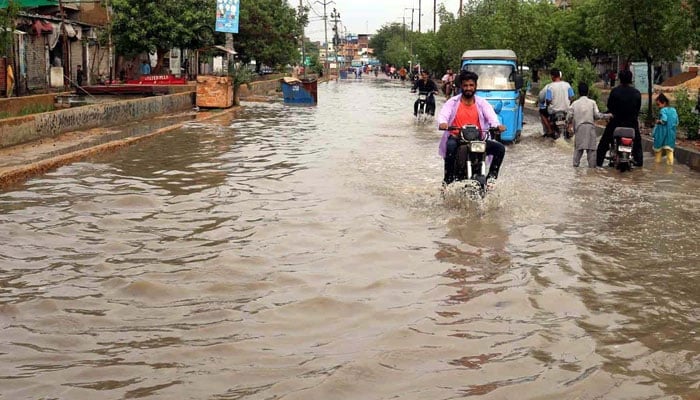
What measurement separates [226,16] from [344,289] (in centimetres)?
2874

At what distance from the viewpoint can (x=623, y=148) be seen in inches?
503

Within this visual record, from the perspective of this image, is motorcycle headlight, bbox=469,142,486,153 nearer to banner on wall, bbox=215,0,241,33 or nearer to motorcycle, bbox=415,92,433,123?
motorcycle, bbox=415,92,433,123

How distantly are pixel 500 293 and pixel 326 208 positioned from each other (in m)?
3.89

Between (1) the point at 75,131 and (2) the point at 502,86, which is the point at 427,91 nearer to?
(2) the point at 502,86

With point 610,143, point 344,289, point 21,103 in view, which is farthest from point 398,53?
point 344,289

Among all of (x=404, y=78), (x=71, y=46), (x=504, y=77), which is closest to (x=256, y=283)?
(x=504, y=77)

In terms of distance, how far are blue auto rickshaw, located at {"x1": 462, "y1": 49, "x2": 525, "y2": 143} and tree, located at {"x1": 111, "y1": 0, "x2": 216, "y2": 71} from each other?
65.6 ft

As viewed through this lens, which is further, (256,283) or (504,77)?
(504,77)

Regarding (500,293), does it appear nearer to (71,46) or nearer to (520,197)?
(520,197)

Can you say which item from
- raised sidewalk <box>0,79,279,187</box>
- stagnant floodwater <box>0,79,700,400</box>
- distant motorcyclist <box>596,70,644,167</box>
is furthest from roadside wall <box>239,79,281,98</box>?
stagnant floodwater <box>0,79,700,400</box>

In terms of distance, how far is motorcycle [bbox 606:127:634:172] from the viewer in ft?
42.0

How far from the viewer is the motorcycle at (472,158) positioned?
923cm

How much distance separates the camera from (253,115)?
2755 cm

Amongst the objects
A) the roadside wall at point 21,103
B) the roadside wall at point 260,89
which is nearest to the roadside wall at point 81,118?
→ the roadside wall at point 21,103
